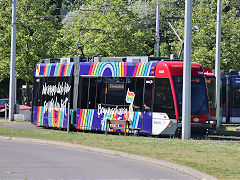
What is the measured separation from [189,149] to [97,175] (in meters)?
5.85

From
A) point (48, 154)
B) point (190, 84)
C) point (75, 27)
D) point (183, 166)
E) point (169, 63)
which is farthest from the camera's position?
point (75, 27)

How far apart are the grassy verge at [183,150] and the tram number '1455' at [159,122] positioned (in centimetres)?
245

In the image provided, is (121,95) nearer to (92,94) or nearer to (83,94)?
(92,94)

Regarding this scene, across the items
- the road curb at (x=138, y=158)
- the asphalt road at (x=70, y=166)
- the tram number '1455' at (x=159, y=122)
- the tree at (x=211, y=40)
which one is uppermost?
the tree at (x=211, y=40)

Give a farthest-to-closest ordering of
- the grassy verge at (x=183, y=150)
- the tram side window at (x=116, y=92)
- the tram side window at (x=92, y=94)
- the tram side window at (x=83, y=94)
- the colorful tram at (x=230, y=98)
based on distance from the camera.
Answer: the colorful tram at (x=230, y=98) < the tram side window at (x=83, y=94) < the tram side window at (x=92, y=94) < the tram side window at (x=116, y=92) < the grassy verge at (x=183, y=150)

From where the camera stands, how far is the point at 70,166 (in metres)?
14.7

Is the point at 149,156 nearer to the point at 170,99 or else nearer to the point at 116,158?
the point at 116,158

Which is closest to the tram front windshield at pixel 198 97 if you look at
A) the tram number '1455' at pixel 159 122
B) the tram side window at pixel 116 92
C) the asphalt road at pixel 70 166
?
the tram number '1455' at pixel 159 122

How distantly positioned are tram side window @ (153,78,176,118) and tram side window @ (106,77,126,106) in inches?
72.4

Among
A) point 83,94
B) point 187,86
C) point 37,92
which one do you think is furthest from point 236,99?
point 187,86

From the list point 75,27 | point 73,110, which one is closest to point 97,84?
point 73,110

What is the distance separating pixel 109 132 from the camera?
91.8 ft

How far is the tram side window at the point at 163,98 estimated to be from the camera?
23.9m

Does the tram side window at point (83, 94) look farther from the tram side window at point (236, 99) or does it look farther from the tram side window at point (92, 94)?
the tram side window at point (236, 99)
